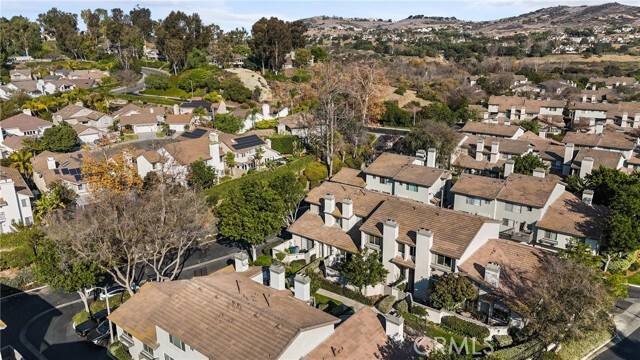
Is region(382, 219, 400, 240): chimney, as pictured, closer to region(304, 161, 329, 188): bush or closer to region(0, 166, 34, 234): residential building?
region(304, 161, 329, 188): bush

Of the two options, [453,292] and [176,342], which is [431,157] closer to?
[453,292]

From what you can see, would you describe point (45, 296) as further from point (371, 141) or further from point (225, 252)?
point (371, 141)

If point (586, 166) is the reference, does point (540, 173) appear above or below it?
above

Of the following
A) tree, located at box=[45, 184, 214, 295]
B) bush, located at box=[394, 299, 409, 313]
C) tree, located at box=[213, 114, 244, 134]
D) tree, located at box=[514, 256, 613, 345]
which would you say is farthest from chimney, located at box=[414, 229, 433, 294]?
tree, located at box=[213, 114, 244, 134]

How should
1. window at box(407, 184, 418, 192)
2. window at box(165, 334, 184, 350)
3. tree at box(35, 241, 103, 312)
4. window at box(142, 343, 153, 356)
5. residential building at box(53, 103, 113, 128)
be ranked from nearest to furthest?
window at box(165, 334, 184, 350) < window at box(142, 343, 153, 356) < tree at box(35, 241, 103, 312) < window at box(407, 184, 418, 192) < residential building at box(53, 103, 113, 128)

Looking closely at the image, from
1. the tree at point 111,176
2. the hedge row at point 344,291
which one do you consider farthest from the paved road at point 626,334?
the tree at point 111,176

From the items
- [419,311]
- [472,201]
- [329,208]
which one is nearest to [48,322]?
[329,208]
